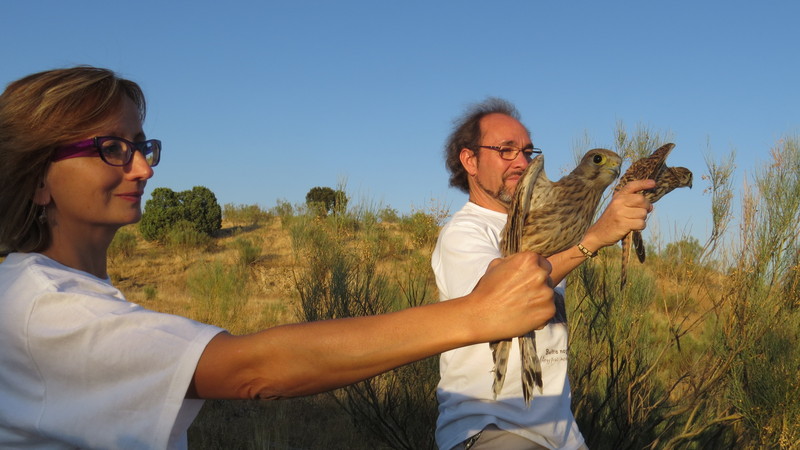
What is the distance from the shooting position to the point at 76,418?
52.1 inches

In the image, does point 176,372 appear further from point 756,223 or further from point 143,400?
point 756,223

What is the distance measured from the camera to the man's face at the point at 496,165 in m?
3.30

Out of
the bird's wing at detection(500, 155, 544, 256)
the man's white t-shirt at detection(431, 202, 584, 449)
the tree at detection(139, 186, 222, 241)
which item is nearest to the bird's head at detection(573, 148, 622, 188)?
the bird's wing at detection(500, 155, 544, 256)

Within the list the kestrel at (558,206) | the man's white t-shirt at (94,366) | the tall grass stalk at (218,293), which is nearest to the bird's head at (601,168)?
the kestrel at (558,206)

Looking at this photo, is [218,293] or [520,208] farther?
[218,293]

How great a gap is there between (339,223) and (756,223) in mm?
3826

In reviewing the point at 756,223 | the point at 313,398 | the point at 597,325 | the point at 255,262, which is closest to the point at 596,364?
the point at 597,325

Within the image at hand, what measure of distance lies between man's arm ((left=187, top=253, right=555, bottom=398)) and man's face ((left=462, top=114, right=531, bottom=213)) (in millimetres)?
1952

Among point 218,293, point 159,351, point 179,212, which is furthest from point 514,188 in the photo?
point 179,212

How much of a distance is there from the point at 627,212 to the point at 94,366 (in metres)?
1.69

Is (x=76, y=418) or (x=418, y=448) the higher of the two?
(x=76, y=418)

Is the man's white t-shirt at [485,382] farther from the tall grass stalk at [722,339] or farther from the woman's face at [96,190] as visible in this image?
the tall grass stalk at [722,339]

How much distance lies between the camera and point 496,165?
3449 millimetres

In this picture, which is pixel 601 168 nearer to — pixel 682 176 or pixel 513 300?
pixel 682 176
